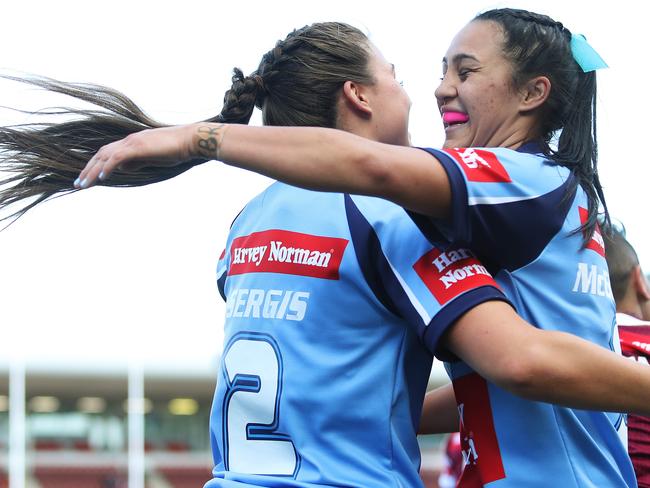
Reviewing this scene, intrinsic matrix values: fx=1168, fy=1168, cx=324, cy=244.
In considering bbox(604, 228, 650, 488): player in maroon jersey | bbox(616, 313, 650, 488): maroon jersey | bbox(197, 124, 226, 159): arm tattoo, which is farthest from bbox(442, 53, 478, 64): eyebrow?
bbox(616, 313, 650, 488): maroon jersey

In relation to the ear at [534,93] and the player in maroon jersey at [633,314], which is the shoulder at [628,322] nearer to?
the player in maroon jersey at [633,314]

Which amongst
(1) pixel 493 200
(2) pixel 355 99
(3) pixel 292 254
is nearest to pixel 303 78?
(2) pixel 355 99

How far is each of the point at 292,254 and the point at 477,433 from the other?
1.91ft

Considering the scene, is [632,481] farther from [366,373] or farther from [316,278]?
[316,278]

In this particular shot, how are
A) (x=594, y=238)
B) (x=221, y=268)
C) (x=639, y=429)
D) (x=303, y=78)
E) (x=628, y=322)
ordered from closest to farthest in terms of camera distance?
(x=594, y=238) → (x=303, y=78) → (x=221, y=268) → (x=639, y=429) → (x=628, y=322)

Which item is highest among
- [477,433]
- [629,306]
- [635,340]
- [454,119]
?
[454,119]

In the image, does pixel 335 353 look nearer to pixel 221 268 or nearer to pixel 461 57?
pixel 221 268

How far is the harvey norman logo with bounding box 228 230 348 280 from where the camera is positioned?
8.57ft

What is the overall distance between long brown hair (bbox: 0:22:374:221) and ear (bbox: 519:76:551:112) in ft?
1.28

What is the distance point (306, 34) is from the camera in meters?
3.03

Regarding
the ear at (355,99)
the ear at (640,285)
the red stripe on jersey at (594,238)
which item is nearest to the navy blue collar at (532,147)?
the red stripe on jersey at (594,238)

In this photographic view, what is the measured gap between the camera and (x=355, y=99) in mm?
→ 2918

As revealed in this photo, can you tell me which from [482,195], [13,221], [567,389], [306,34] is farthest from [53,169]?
[567,389]

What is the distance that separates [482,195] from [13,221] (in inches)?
50.3
